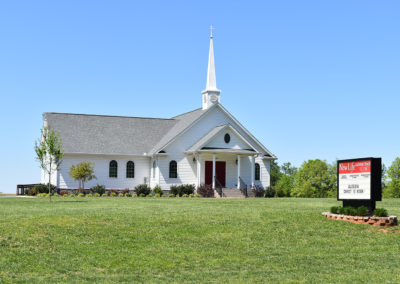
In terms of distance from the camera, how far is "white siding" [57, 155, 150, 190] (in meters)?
44.2

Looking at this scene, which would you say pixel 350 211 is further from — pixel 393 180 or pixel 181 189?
pixel 393 180

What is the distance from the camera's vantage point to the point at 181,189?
144ft

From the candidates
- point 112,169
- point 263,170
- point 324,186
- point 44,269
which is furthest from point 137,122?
point 44,269

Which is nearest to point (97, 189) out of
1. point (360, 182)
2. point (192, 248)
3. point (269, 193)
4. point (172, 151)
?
point (172, 151)

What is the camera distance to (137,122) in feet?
167

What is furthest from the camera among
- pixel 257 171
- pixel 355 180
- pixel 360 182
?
pixel 257 171

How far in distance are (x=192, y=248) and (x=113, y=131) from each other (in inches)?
1325

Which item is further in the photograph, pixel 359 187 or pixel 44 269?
pixel 359 187

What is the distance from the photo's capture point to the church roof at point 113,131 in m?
45.6

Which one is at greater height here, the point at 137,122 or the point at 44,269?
the point at 137,122

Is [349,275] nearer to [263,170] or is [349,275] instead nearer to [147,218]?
[147,218]

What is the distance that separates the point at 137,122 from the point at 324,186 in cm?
2916

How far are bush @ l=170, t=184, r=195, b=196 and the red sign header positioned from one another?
22111mm

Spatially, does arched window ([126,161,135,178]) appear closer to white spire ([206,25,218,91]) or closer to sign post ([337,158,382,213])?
white spire ([206,25,218,91])
